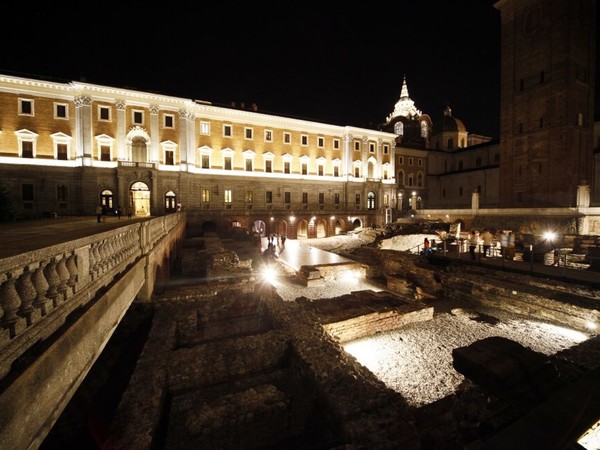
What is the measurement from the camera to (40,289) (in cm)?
244

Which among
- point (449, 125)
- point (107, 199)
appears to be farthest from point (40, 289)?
point (449, 125)

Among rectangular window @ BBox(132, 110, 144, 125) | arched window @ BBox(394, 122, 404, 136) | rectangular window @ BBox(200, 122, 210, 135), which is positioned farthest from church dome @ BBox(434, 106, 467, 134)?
rectangular window @ BBox(132, 110, 144, 125)

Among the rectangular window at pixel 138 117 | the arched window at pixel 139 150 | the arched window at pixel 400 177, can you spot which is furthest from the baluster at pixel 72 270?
the arched window at pixel 400 177

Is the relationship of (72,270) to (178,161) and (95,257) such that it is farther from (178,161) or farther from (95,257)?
(178,161)

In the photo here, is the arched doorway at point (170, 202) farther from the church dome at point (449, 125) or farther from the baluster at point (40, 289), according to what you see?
the church dome at point (449, 125)

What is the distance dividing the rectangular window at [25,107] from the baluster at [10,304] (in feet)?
116

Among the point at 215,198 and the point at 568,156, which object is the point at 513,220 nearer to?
the point at 568,156

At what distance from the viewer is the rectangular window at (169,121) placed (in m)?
31.3

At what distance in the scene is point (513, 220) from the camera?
90.1 feet

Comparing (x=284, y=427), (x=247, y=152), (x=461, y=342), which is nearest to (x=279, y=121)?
(x=247, y=152)

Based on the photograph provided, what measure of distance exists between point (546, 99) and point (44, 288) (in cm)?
4188

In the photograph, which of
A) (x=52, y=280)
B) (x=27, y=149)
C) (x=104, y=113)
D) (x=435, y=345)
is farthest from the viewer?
(x=104, y=113)

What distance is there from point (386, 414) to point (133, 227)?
601cm

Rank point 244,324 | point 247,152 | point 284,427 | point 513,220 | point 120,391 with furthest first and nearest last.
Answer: point 247,152
point 513,220
point 244,324
point 120,391
point 284,427
